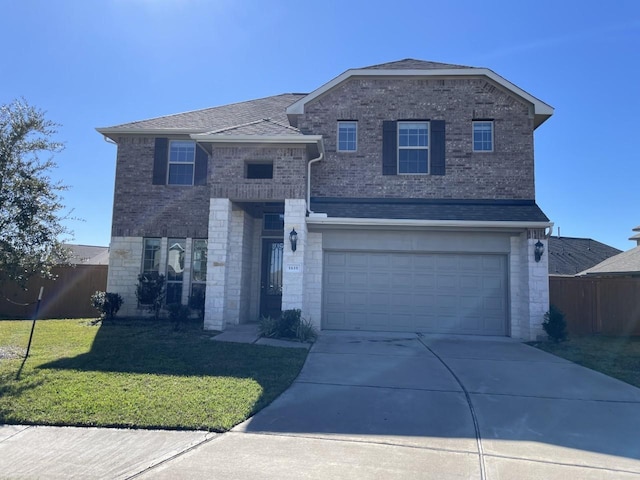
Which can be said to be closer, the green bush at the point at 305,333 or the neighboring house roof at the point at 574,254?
the green bush at the point at 305,333

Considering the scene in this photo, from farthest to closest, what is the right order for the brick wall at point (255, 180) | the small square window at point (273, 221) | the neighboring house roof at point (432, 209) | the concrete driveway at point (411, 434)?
the small square window at point (273, 221) → the neighboring house roof at point (432, 209) → the brick wall at point (255, 180) → the concrete driveway at point (411, 434)

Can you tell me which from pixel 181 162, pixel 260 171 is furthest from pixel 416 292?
pixel 181 162

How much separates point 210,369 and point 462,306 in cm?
740

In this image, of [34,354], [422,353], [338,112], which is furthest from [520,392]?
[338,112]

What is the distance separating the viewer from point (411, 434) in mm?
4852

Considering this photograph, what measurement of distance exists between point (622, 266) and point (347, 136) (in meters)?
14.8

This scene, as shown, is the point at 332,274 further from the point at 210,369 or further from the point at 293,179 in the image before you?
the point at 210,369

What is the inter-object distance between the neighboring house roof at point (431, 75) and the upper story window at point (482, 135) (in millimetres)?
1150

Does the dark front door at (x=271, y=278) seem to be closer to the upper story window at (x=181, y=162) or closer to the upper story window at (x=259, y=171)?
the upper story window at (x=259, y=171)

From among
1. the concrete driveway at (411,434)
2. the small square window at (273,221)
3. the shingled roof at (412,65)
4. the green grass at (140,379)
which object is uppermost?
the shingled roof at (412,65)

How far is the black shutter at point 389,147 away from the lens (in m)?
12.8

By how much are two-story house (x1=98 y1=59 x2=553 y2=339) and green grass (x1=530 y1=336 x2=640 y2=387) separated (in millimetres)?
1018

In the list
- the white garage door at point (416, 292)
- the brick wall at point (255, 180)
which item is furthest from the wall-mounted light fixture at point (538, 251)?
the brick wall at point (255, 180)

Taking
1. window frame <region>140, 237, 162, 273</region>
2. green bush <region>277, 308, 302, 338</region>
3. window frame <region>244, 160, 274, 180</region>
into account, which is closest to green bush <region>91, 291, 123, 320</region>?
window frame <region>140, 237, 162, 273</region>
